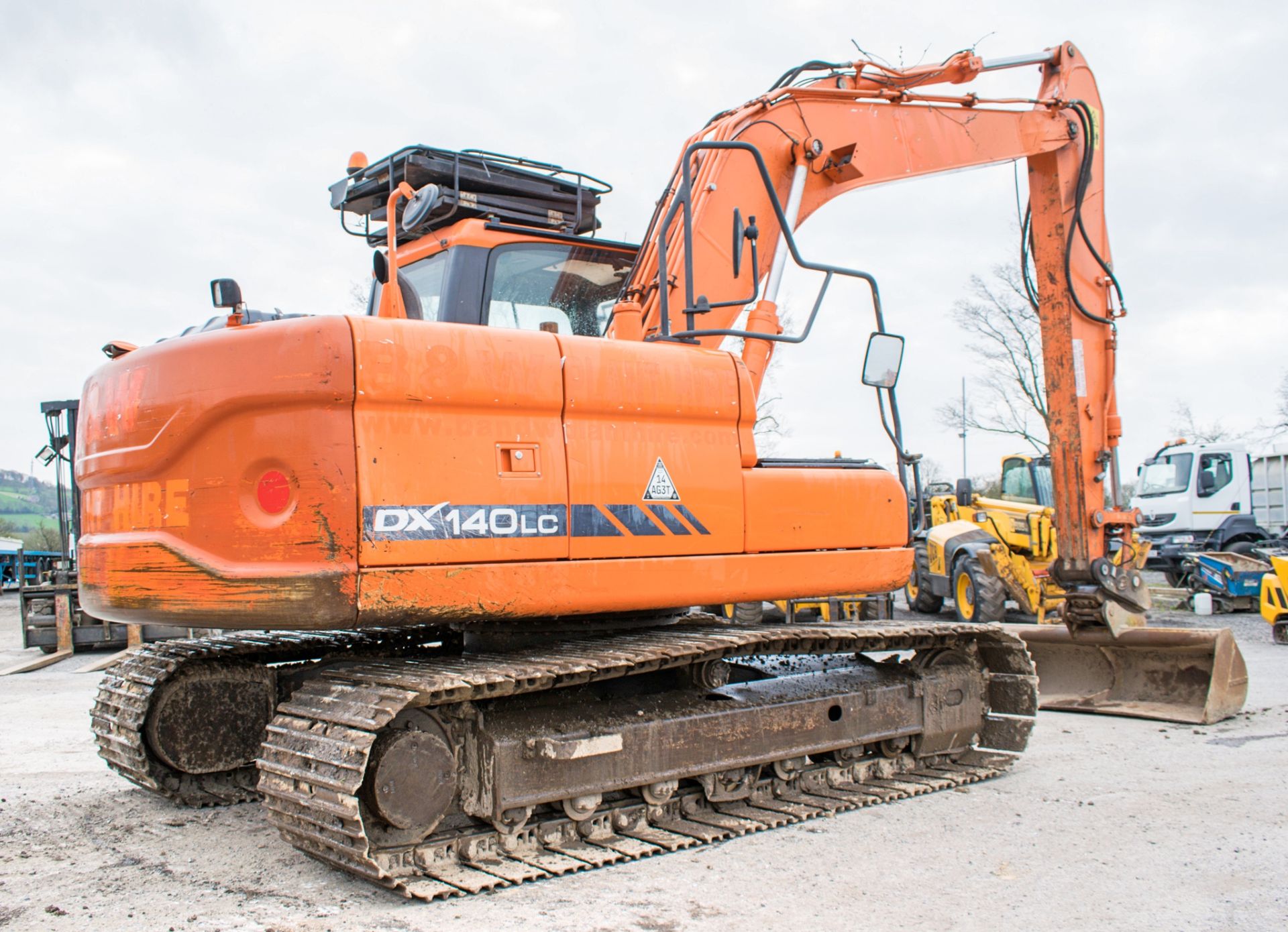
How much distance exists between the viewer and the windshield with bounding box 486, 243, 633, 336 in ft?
16.9

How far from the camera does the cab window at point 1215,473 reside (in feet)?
64.6

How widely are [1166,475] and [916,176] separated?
643 inches

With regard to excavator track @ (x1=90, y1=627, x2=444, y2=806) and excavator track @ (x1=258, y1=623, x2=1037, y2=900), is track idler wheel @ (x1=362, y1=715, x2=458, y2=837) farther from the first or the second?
excavator track @ (x1=90, y1=627, x2=444, y2=806)

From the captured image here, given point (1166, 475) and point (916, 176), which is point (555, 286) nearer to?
Answer: point (916, 176)

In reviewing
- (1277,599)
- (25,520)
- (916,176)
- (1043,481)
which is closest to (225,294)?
(916,176)

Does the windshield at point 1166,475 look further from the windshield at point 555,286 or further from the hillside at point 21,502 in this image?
the hillside at point 21,502

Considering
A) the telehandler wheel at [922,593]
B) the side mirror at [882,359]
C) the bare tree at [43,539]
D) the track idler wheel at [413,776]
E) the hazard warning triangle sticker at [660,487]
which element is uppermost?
the side mirror at [882,359]

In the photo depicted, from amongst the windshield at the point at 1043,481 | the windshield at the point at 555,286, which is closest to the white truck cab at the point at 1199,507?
the windshield at the point at 1043,481

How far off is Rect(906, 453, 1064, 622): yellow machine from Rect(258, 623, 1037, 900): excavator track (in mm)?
7477

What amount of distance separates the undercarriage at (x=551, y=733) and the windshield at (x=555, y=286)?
1.53 m

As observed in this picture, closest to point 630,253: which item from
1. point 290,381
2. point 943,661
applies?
point 290,381

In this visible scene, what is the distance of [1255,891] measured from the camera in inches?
151

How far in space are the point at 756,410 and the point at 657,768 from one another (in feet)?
5.32

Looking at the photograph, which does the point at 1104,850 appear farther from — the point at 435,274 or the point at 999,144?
the point at 999,144
